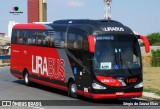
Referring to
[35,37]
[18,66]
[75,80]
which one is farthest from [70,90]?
[18,66]

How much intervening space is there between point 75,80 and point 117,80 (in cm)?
223

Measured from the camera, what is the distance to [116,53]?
16.3m

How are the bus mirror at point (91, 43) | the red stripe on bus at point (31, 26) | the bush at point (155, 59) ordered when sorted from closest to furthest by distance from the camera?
the bus mirror at point (91, 43) < the red stripe on bus at point (31, 26) < the bush at point (155, 59)

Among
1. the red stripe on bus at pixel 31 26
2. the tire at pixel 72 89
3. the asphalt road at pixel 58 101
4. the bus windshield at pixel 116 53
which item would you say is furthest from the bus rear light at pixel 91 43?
the red stripe on bus at pixel 31 26

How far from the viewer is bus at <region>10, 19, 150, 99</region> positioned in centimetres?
1596

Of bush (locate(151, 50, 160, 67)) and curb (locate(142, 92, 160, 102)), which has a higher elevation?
bush (locate(151, 50, 160, 67))

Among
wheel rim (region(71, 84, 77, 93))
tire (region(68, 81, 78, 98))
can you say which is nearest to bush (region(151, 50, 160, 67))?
tire (region(68, 81, 78, 98))

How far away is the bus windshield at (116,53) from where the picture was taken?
1608 cm

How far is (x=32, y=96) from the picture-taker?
1833 cm

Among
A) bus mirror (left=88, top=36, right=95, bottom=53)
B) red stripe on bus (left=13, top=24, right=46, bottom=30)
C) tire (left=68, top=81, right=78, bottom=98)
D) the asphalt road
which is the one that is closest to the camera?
the asphalt road

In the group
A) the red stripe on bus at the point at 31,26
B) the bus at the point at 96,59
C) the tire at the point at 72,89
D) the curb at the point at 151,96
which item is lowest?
the curb at the point at 151,96

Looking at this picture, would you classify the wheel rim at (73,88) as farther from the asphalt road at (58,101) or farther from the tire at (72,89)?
the asphalt road at (58,101)

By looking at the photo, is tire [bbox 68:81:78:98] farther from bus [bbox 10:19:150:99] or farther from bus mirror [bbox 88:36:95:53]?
bus mirror [bbox 88:36:95:53]

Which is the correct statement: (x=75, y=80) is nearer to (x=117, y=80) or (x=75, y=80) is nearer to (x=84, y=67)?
(x=84, y=67)
